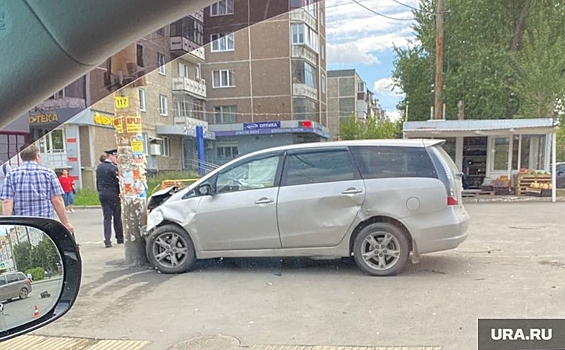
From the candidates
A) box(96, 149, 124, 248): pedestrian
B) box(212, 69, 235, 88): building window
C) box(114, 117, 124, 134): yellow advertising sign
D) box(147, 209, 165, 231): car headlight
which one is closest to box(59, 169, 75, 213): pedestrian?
box(96, 149, 124, 248): pedestrian

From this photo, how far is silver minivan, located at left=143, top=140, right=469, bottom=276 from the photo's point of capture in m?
3.70

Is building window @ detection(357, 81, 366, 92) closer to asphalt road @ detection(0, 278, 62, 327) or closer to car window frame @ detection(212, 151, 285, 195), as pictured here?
car window frame @ detection(212, 151, 285, 195)

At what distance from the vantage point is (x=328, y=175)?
3.81 meters

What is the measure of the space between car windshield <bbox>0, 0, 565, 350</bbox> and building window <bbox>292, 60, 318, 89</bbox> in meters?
0.02

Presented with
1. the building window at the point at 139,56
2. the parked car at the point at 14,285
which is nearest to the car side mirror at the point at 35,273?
the parked car at the point at 14,285

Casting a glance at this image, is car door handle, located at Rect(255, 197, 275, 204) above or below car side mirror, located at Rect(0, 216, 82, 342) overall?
below

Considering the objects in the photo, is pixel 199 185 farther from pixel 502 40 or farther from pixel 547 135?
pixel 547 135

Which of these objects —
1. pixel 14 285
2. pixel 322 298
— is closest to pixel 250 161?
pixel 322 298

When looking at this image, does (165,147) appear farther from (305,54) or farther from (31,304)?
(31,304)

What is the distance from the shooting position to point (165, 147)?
3.59 metres

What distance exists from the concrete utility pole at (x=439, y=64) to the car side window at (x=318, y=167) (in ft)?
2.63

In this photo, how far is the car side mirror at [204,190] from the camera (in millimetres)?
3971

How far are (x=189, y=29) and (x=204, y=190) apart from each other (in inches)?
118

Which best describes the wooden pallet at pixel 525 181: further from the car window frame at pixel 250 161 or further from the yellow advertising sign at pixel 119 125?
the yellow advertising sign at pixel 119 125
